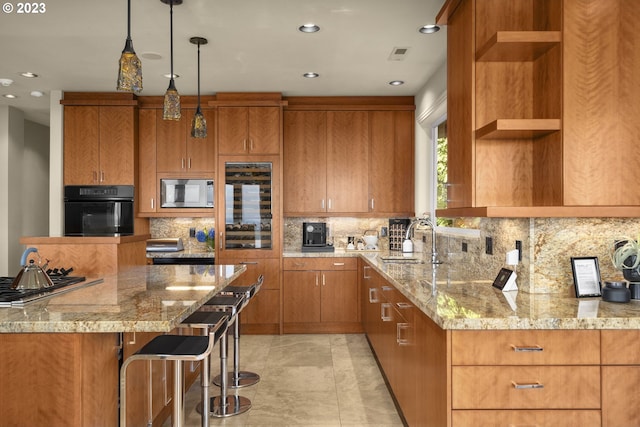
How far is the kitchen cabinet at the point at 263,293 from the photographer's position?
5227mm

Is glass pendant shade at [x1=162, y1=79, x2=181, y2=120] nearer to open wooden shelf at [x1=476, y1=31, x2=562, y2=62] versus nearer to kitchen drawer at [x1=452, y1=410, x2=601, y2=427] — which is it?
open wooden shelf at [x1=476, y1=31, x2=562, y2=62]

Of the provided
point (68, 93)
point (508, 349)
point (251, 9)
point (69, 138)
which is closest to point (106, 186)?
Result: point (69, 138)

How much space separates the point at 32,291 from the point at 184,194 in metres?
3.28

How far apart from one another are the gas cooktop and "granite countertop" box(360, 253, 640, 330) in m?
1.79

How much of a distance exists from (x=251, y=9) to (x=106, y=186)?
3.09m

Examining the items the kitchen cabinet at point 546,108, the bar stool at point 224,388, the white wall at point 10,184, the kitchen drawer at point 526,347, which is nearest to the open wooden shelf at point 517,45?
the kitchen cabinet at point 546,108

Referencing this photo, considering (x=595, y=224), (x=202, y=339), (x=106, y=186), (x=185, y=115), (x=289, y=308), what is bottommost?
(x=289, y=308)

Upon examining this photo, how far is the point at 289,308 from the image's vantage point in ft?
17.3

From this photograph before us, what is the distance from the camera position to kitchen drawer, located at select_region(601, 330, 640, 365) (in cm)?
188

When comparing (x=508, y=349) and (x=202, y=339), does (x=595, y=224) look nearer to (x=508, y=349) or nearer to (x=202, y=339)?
(x=508, y=349)

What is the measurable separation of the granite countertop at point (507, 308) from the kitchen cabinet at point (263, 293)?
2546mm

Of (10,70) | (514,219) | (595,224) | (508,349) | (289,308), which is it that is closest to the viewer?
(508,349)

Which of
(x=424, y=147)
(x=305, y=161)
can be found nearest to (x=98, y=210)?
(x=305, y=161)

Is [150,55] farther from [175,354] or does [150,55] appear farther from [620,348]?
[620,348]
